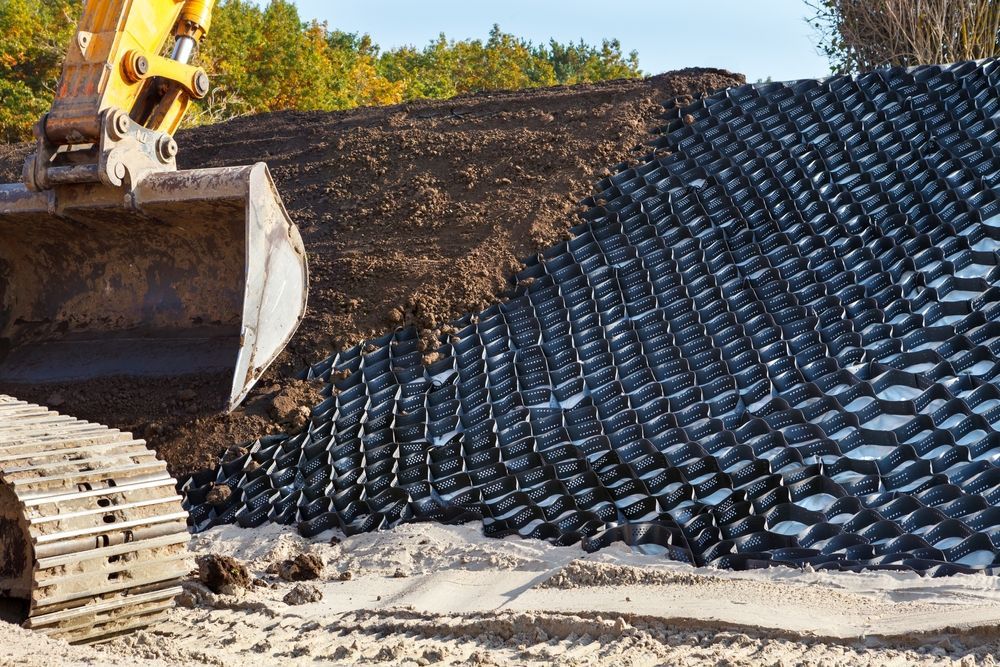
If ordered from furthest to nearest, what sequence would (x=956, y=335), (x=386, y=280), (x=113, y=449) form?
1. (x=386, y=280)
2. (x=956, y=335)
3. (x=113, y=449)

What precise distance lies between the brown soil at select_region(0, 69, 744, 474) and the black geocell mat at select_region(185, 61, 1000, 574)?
25 cm

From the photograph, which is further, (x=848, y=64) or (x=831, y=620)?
(x=848, y=64)

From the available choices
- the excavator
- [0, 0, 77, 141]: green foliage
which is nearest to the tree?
the excavator

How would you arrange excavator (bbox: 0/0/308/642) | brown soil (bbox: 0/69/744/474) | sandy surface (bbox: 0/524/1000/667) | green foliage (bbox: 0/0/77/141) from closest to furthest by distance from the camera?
1. sandy surface (bbox: 0/524/1000/667)
2. excavator (bbox: 0/0/308/642)
3. brown soil (bbox: 0/69/744/474)
4. green foliage (bbox: 0/0/77/141)

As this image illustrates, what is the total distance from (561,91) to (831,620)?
7.51m

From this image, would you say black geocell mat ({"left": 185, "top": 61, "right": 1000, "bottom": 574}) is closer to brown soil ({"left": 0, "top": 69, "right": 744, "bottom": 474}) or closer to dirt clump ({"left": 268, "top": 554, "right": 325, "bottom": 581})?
brown soil ({"left": 0, "top": 69, "right": 744, "bottom": 474})

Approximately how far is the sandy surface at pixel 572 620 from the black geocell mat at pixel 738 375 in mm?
307

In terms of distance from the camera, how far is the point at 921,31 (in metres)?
12.9

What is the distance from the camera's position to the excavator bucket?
17.8 feet

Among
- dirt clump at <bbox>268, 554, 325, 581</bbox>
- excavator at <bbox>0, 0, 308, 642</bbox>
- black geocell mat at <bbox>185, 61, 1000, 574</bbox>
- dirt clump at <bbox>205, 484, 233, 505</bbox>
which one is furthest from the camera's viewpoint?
dirt clump at <bbox>205, 484, 233, 505</bbox>

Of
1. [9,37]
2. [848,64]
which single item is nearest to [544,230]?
[848,64]

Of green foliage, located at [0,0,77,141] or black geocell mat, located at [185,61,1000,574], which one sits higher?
green foliage, located at [0,0,77,141]

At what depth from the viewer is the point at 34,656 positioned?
9.84 ft

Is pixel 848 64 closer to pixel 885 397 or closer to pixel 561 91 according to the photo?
pixel 561 91
